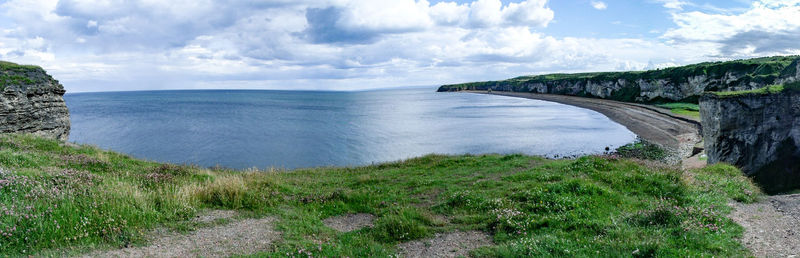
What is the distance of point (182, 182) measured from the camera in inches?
589

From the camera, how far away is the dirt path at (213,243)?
884 cm

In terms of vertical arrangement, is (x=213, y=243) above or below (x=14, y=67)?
below

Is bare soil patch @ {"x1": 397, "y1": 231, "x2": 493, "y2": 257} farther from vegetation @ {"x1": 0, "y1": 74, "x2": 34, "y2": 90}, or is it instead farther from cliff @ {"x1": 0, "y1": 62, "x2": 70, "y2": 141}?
vegetation @ {"x1": 0, "y1": 74, "x2": 34, "y2": 90}

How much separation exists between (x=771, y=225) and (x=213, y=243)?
1562 cm

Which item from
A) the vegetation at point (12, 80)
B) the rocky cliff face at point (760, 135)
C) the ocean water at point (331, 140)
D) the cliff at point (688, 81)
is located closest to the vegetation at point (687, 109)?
the cliff at point (688, 81)

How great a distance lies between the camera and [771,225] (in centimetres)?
1073

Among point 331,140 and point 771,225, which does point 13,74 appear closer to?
point 331,140

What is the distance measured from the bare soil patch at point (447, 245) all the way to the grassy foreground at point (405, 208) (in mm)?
357

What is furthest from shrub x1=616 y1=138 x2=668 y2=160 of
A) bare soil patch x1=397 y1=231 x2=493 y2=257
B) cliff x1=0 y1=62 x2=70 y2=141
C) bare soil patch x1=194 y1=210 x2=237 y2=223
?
cliff x1=0 y1=62 x2=70 y2=141

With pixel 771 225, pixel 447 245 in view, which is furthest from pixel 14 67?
pixel 771 225

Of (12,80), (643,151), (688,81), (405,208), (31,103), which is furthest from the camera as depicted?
(688,81)

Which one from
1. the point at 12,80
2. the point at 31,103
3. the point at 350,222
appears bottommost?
the point at 350,222

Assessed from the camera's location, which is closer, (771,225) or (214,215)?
(771,225)

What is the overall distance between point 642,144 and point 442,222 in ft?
157
